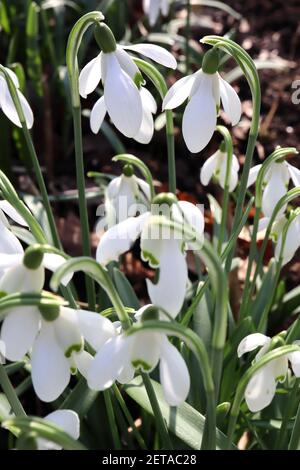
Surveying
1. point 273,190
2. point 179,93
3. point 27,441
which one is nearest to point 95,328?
point 27,441

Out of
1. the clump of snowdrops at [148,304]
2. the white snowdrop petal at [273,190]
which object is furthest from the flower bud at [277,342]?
the white snowdrop petal at [273,190]

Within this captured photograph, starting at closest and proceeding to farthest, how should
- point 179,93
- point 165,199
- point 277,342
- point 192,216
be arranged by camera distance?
point 165,199, point 192,216, point 277,342, point 179,93

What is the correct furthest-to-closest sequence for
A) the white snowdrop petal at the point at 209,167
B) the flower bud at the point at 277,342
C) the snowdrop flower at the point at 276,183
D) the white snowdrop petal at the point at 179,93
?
the white snowdrop petal at the point at 209,167, the snowdrop flower at the point at 276,183, the white snowdrop petal at the point at 179,93, the flower bud at the point at 277,342

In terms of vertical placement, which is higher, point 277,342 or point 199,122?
point 199,122

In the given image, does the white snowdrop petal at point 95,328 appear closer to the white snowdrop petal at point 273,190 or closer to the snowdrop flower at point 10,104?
the snowdrop flower at point 10,104

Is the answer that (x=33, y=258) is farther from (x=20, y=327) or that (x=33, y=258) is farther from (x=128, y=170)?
(x=128, y=170)
